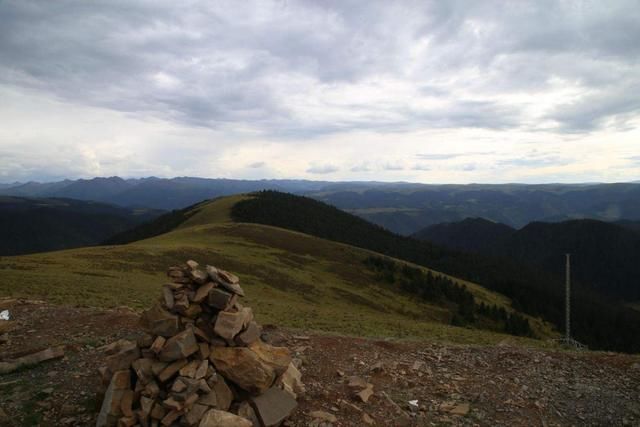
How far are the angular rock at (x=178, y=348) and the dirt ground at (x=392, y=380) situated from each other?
2.72 m

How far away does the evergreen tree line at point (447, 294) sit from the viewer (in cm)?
6494

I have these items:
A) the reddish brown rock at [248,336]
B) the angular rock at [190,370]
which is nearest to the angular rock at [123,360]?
the angular rock at [190,370]

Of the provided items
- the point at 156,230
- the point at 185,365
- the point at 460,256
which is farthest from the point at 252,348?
the point at 460,256

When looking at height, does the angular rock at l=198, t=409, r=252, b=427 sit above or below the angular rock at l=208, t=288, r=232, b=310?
below

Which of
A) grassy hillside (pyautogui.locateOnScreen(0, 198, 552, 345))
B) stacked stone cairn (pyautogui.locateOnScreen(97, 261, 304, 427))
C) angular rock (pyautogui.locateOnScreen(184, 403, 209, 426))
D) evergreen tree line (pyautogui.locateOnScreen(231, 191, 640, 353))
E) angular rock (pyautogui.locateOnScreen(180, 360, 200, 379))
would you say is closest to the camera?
angular rock (pyautogui.locateOnScreen(184, 403, 209, 426))

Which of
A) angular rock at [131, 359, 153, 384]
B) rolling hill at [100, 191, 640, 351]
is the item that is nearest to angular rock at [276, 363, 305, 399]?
angular rock at [131, 359, 153, 384]

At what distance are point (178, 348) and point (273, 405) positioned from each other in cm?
299

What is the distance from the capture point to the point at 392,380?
45.4ft

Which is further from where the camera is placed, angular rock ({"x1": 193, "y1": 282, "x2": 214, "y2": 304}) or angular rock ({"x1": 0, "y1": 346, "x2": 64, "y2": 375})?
angular rock ({"x1": 0, "y1": 346, "x2": 64, "y2": 375})

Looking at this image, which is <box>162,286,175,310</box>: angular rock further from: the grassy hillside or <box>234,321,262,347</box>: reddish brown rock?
the grassy hillside

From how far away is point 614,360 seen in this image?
16.3 m

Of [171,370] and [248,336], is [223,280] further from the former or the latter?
[171,370]

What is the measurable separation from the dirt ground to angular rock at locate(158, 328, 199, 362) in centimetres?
272

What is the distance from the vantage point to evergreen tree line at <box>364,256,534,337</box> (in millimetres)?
64938
